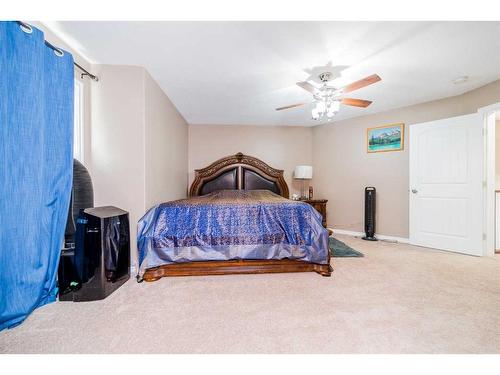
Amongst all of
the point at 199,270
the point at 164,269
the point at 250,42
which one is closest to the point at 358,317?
the point at 199,270

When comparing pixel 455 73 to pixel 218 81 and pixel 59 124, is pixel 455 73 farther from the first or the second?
pixel 59 124

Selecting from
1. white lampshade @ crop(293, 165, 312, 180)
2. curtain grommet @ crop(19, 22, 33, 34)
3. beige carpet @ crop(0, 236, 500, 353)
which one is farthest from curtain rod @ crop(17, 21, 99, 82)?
white lampshade @ crop(293, 165, 312, 180)

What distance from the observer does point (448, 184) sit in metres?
3.24

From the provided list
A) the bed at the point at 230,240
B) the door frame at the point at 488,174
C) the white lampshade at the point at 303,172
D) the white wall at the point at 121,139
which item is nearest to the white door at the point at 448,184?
the door frame at the point at 488,174

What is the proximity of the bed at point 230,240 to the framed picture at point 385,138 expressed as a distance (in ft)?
8.84

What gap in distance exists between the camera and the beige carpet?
128cm

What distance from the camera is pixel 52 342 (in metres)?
1.31

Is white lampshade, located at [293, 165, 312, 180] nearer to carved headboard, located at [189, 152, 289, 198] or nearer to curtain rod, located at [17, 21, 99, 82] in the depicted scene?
carved headboard, located at [189, 152, 289, 198]

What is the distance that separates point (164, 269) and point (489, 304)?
2.96 metres

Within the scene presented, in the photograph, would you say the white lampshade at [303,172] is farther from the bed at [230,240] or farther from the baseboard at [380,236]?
the bed at [230,240]

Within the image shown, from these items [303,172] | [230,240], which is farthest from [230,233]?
[303,172]

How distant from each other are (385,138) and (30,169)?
498 centimetres

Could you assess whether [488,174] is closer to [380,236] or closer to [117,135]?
[380,236]

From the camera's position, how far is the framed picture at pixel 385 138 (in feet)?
12.7
